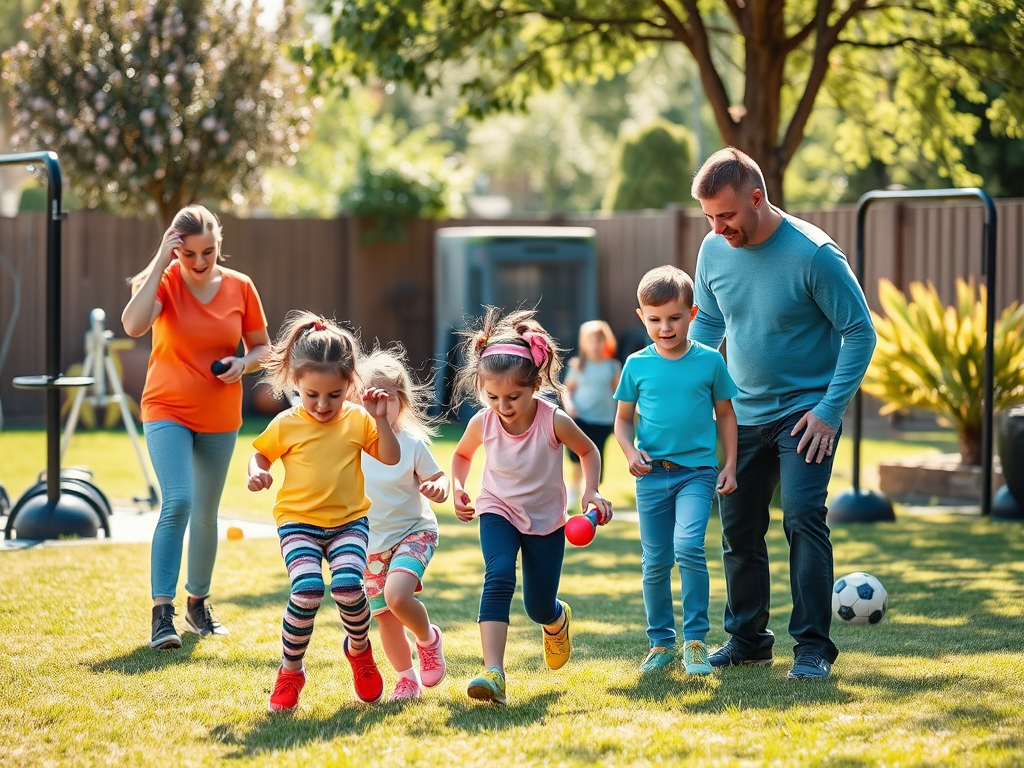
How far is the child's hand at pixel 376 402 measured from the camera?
439 centimetres

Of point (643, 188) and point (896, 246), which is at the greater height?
point (643, 188)

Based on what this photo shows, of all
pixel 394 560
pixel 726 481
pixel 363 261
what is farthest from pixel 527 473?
pixel 363 261

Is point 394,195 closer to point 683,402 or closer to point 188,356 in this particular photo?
point 188,356

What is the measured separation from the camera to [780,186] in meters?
10.2

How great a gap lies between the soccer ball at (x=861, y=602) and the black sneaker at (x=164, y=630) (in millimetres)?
2906

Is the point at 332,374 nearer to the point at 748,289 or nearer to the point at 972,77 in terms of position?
the point at 748,289

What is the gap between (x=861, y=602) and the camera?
5906 millimetres

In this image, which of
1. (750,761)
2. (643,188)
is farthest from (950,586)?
(643,188)

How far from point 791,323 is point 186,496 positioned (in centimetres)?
259

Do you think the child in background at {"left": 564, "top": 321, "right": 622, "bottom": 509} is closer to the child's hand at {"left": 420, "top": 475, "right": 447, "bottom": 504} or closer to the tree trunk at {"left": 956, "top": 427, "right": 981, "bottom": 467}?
the tree trunk at {"left": 956, "top": 427, "right": 981, "bottom": 467}

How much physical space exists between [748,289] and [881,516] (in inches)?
195

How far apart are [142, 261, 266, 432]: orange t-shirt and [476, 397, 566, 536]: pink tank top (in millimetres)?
1465

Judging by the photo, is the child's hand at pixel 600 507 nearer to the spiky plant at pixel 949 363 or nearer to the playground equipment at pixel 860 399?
the playground equipment at pixel 860 399

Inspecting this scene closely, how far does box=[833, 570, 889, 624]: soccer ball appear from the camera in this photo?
5.91 m
